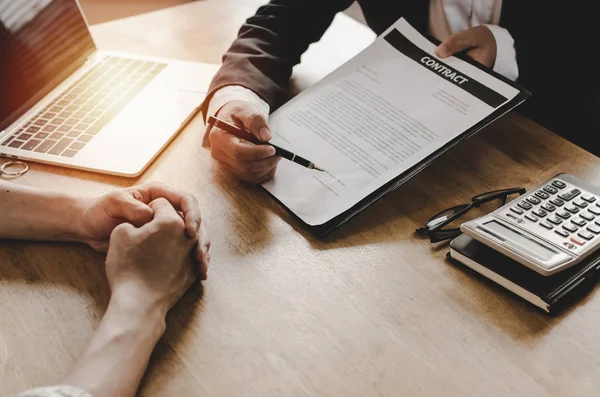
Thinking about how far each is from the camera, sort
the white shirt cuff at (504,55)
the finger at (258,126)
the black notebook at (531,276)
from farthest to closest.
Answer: the white shirt cuff at (504,55) < the finger at (258,126) < the black notebook at (531,276)

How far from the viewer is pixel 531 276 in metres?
0.67

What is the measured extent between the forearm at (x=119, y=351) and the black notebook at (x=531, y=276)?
399mm

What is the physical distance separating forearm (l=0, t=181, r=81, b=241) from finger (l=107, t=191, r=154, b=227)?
0.23 ft

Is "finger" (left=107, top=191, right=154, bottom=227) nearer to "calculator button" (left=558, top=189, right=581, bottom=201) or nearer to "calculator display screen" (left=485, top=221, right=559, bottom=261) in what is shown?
"calculator display screen" (left=485, top=221, right=559, bottom=261)

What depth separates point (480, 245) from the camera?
28.2 inches

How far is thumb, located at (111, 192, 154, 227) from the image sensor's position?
27.9 inches

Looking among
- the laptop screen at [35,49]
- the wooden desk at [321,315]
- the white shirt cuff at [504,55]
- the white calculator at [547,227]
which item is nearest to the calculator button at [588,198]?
the white calculator at [547,227]

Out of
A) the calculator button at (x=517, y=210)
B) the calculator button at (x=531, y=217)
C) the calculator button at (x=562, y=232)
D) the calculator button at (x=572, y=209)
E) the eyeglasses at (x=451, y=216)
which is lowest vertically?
the eyeglasses at (x=451, y=216)

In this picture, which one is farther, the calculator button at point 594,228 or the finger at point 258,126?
the finger at point 258,126

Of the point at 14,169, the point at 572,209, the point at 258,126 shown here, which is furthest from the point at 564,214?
the point at 14,169

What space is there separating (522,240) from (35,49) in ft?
2.95

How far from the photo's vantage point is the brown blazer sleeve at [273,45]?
39.7 inches

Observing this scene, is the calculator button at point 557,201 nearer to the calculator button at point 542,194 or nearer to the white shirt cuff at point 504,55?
the calculator button at point 542,194

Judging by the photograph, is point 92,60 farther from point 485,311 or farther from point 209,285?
point 485,311
